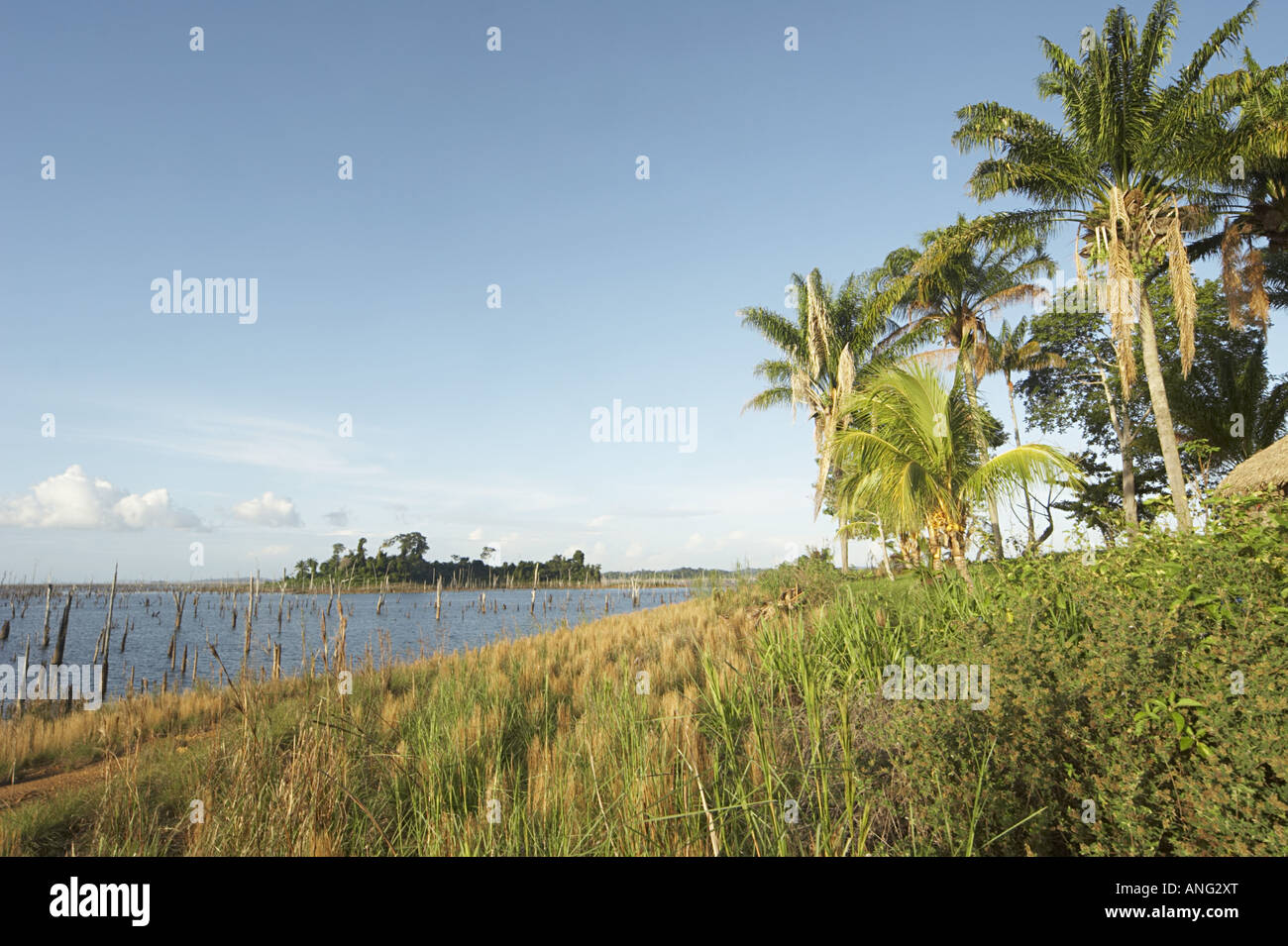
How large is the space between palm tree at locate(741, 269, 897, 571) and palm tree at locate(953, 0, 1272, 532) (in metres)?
9.09

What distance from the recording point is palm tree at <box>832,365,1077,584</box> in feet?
25.1

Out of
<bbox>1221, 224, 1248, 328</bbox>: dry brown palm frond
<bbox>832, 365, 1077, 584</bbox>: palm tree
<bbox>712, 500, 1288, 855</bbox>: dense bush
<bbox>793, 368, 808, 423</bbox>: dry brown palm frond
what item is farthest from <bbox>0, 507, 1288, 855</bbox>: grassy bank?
<bbox>793, 368, 808, 423</bbox>: dry brown palm frond

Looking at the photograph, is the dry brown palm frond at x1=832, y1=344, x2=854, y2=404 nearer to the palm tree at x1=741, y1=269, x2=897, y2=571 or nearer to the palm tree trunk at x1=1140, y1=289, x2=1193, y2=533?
the palm tree at x1=741, y1=269, x2=897, y2=571

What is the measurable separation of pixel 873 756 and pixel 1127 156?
1770 centimetres

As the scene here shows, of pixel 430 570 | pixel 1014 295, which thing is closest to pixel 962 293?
pixel 1014 295

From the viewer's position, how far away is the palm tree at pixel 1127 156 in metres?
13.5

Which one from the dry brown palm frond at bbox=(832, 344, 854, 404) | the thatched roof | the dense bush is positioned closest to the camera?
the dense bush

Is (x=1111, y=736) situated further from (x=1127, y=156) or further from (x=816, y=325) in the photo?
(x=816, y=325)

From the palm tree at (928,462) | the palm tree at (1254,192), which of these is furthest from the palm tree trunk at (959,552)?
the palm tree at (1254,192)

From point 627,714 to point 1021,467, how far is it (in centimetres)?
587

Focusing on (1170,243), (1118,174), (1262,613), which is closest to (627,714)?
(1262,613)

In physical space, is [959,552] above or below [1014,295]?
below

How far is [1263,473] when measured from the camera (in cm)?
1141

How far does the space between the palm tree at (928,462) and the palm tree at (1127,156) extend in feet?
25.6
